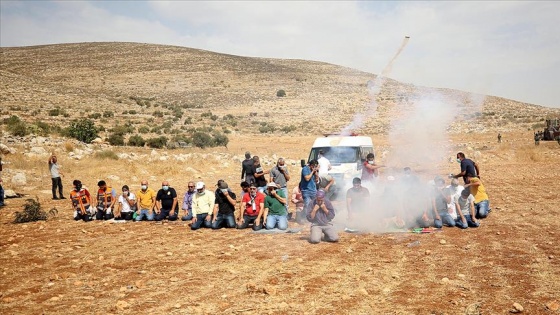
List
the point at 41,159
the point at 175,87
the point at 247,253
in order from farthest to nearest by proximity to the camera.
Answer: the point at 175,87
the point at 41,159
the point at 247,253

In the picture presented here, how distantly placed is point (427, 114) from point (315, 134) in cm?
1989

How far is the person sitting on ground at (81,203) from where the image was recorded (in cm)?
1346

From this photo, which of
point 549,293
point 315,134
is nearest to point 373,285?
point 549,293

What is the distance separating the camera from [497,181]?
1880 cm

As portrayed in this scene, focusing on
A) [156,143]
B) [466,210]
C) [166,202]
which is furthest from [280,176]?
[156,143]

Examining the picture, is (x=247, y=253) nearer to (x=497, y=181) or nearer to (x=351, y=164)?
(x=351, y=164)

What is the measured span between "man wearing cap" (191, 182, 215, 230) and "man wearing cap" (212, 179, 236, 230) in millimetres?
208

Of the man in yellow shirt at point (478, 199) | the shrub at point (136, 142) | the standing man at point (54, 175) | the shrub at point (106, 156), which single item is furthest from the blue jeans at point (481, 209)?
the shrub at point (136, 142)

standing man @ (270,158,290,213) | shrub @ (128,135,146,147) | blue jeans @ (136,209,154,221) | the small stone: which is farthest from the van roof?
shrub @ (128,135,146,147)

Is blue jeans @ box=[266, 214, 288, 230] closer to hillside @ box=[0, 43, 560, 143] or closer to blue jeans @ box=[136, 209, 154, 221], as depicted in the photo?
blue jeans @ box=[136, 209, 154, 221]

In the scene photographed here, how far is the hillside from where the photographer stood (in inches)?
1772

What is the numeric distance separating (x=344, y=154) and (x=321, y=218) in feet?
16.7

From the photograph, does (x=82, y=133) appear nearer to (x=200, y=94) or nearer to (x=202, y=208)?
(x=202, y=208)

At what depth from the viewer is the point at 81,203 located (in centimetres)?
1348
